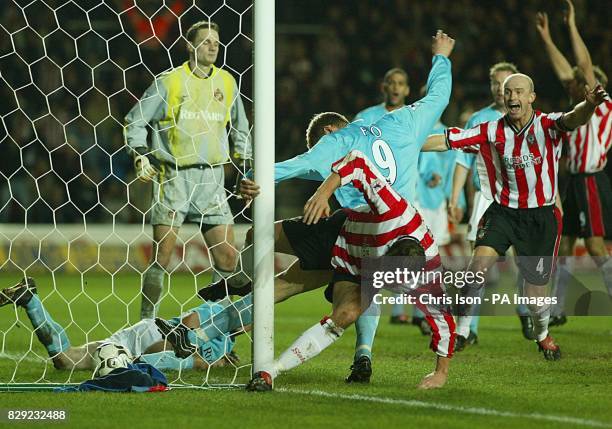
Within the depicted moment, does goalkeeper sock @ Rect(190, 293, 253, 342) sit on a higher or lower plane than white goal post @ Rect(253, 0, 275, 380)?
lower

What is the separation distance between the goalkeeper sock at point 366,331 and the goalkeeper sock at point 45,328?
5.40 ft

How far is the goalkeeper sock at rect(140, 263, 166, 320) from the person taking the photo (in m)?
6.77

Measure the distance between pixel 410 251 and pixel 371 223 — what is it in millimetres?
346

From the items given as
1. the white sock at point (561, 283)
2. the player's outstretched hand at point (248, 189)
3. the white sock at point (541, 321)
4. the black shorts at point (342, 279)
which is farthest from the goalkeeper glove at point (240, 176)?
the white sock at point (561, 283)

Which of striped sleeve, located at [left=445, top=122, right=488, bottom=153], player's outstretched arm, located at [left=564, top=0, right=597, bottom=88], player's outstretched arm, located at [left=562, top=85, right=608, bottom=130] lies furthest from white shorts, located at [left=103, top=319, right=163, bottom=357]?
player's outstretched arm, located at [left=564, top=0, right=597, bottom=88]

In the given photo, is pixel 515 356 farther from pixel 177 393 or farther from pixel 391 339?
pixel 177 393

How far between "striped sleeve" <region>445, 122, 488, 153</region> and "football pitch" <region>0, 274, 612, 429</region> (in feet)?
4.31

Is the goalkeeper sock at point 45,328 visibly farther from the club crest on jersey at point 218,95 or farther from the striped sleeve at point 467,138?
the striped sleeve at point 467,138

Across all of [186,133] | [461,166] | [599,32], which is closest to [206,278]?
[461,166]

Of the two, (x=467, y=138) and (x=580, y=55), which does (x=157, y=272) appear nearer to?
(x=467, y=138)

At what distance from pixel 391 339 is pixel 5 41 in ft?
28.7

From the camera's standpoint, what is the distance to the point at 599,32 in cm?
1623

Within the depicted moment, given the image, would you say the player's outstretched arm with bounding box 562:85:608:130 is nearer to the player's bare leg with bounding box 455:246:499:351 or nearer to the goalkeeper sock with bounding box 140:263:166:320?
the player's bare leg with bounding box 455:246:499:351

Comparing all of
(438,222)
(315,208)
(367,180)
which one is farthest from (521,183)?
(438,222)
